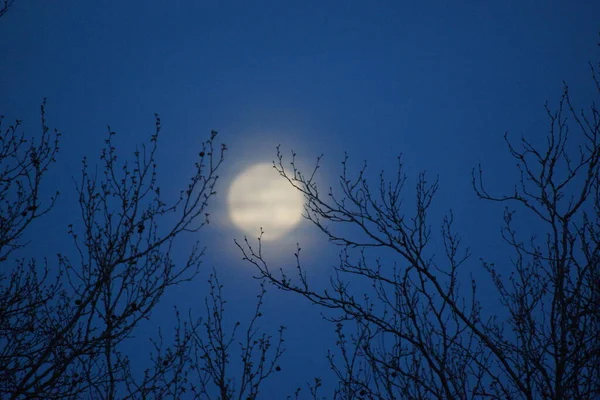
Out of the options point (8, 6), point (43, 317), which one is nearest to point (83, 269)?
point (43, 317)

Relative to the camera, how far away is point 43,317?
21.1ft

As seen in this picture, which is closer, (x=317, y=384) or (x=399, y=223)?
(x=399, y=223)

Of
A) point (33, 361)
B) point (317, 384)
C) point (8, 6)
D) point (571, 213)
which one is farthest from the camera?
point (317, 384)

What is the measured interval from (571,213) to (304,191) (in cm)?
256

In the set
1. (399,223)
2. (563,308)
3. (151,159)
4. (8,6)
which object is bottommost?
(563,308)

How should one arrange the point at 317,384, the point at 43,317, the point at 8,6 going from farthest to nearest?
1. the point at 317,384
2. the point at 43,317
3. the point at 8,6

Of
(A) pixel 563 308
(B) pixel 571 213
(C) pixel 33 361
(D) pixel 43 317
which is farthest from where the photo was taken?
(D) pixel 43 317

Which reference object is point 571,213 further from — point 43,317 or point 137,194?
point 43,317

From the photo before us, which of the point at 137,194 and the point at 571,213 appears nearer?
the point at 571,213

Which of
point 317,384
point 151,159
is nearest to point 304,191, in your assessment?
point 151,159

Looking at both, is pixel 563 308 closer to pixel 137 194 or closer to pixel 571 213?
pixel 571 213

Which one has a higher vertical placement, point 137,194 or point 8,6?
point 8,6

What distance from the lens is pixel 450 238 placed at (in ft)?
16.0

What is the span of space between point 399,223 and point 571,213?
5.03ft
